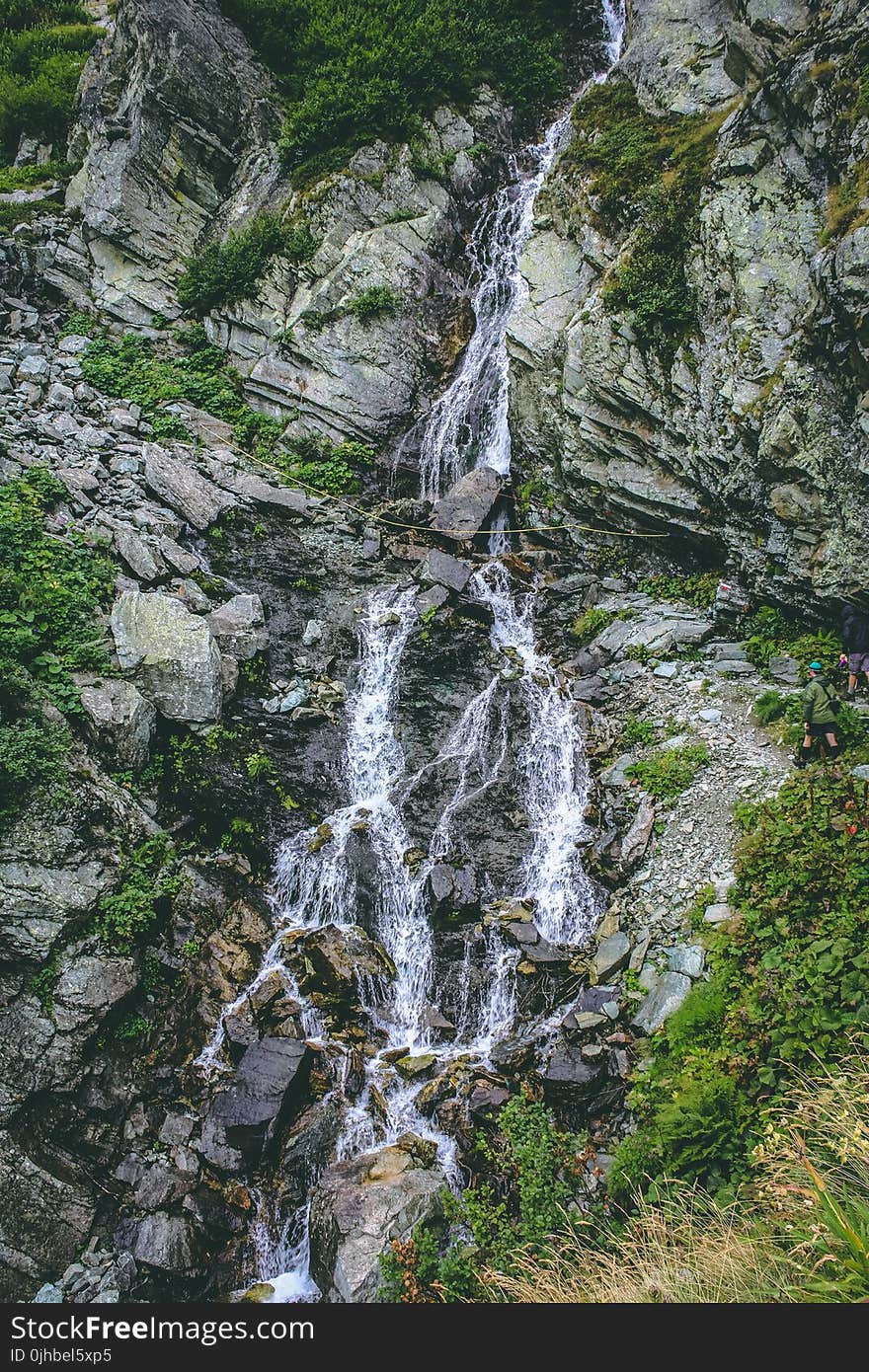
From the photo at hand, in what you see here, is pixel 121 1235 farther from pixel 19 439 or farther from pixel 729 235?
pixel 729 235

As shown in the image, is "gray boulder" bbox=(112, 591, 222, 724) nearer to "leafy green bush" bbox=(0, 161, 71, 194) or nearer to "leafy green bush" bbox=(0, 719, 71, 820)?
"leafy green bush" bbox=(0, 719, 71, 820)

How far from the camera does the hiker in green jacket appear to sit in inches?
334

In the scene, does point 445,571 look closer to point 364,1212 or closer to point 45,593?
point 45,593

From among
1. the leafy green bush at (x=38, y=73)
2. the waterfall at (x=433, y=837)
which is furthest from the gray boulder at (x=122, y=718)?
the leafy green bush at (x=38, y=73)

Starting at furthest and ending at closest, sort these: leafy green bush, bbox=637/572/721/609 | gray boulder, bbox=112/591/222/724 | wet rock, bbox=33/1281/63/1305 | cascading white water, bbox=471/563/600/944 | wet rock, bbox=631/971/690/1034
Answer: leafy green bush, bbox=637/572/721/609
gray boulder, bbox=112/591/222/724
cascading white water, bbox=471/563/600/944
wet rock, bbox=631/971/690/1034
wet rock, bbox=33/1281/63/1305

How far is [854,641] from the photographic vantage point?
9648 mm

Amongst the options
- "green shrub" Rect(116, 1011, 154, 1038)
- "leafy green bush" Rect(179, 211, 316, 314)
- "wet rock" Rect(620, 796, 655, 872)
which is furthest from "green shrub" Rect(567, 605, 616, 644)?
"leafy green bush" Rect(179, 211, 316, 314)

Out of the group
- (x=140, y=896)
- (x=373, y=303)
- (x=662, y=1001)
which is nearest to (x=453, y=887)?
(x=662, y=1001)

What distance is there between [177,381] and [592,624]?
11.5m

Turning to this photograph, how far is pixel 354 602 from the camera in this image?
1423cm

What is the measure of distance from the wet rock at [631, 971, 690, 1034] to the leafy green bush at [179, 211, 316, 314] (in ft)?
58.3

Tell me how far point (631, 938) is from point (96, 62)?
993 inches

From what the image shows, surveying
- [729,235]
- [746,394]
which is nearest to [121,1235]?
[746,394]

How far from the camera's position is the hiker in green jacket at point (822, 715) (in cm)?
848
